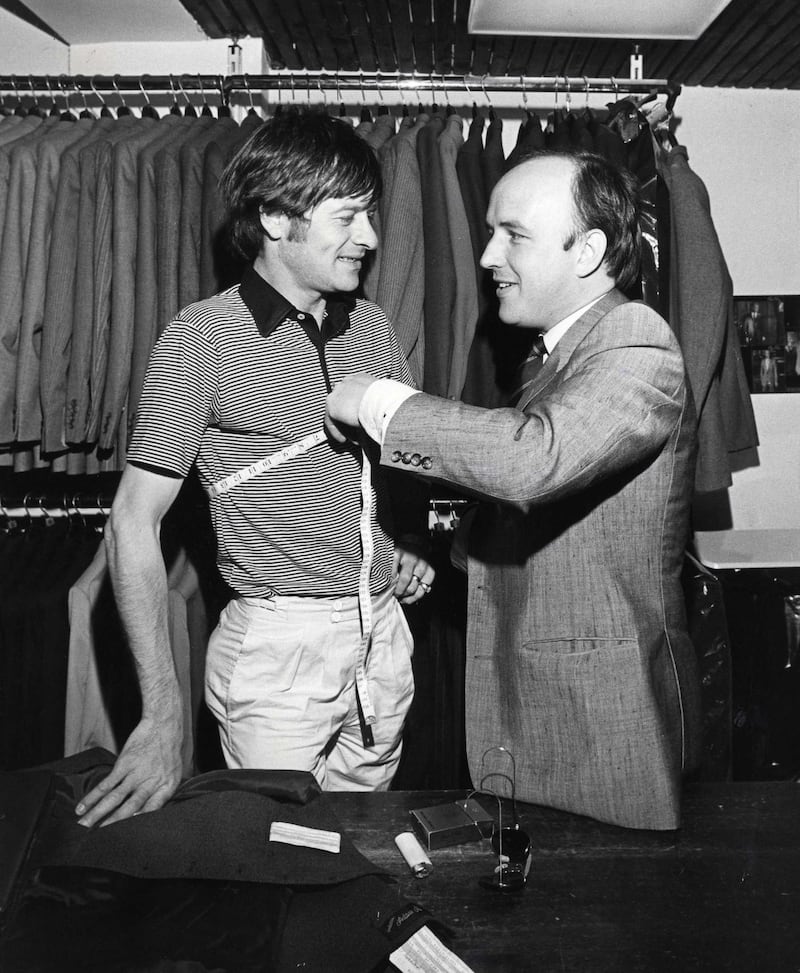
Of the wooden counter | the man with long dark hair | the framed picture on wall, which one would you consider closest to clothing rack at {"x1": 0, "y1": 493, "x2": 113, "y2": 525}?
the man with long dark hair

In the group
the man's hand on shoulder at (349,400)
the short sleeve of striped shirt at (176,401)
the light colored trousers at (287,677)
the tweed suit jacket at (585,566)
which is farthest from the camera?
the light colored trousers at (287,677)

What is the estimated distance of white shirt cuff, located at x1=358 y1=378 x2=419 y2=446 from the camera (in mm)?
1350

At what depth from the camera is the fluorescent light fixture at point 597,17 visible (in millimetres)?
2385

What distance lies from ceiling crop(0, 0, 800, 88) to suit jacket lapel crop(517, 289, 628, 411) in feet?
5.20

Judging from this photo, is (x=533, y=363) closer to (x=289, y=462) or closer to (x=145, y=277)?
(x=289, y=462)

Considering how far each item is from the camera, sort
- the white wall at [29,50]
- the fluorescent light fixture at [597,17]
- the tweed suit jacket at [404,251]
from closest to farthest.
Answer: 1. the fluorescent light fixture at [597,17]
2. the tweed suit jacket at [404,251]
3. the white wall at [29,50]

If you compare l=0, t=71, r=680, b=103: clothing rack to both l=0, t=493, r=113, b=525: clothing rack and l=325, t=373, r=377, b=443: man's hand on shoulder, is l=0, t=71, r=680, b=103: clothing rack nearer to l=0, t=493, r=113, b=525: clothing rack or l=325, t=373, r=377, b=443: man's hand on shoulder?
l=0, t=493, r=113, b=525: clothing rack

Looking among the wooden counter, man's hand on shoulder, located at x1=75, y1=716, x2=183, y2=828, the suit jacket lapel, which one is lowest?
the wooden counter

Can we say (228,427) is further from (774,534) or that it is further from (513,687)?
(774,534)

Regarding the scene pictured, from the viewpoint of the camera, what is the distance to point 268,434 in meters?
1.78

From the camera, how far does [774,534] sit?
125 inches

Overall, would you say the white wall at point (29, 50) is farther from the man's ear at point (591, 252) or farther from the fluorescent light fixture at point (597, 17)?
the man's ear at point (591, 252)

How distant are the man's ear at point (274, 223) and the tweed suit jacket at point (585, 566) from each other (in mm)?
682

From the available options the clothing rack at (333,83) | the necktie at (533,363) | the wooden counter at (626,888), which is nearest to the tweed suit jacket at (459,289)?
the clothing rack at (333,83)
